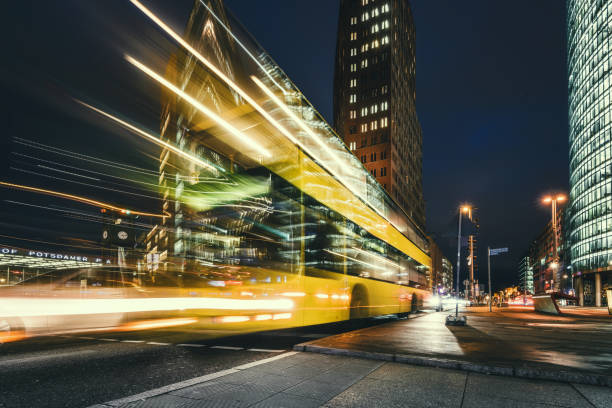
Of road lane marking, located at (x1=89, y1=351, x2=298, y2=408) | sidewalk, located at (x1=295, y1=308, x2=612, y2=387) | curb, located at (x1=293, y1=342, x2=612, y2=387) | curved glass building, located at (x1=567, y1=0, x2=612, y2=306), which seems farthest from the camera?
curved glass building, located at (x1=567, y1=0, x2=612, y2=306)

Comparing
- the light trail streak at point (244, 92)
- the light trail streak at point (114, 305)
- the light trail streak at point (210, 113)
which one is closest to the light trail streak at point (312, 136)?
the light trail streak at point (244, 92)

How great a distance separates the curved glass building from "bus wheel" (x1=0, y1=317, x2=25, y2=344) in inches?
2494

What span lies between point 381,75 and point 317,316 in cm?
7764

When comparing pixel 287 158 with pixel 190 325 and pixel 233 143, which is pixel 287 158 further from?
pixel 190 325

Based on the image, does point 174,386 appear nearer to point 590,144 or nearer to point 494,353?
point 494,353

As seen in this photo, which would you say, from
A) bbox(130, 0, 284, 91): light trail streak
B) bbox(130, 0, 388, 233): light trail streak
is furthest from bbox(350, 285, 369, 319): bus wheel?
bbox(130, 0, 284, 91): light trail streak

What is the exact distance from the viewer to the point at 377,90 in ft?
255

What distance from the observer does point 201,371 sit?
18.2ft

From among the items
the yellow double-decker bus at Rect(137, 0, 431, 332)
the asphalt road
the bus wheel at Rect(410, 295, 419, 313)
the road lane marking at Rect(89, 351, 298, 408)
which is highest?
the yellow double-decker bus at Rect(137, 0, 431, 332)

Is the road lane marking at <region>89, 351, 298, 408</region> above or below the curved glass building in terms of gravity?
below

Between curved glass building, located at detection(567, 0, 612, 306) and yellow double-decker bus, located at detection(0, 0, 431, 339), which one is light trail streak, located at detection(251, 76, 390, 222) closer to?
yellow double-decker bus, located at detection(0, 0, 431, 339)

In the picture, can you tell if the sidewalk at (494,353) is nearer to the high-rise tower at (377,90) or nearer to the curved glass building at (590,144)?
the curved glass building at (590,144)

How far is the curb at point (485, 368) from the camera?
4.97m

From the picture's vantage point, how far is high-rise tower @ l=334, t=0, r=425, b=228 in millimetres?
75625
